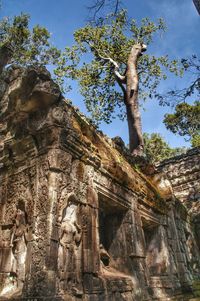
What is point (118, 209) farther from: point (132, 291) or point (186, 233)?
point (186, 233)

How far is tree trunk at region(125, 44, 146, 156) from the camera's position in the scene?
12133 mm

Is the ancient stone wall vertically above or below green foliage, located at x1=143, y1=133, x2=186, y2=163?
below

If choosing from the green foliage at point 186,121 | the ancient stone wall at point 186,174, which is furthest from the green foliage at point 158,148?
the ancient stone wall at point 186,174

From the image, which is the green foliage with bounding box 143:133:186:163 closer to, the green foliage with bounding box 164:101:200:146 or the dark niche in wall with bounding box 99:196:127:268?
the green foliage with bounding box 164:101:200:146

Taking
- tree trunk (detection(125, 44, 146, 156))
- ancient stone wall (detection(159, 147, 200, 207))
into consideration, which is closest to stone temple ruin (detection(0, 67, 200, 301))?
tree trunk (detection(125, 44, 146, 156))

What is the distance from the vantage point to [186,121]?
82.4ft

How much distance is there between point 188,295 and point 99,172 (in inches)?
149

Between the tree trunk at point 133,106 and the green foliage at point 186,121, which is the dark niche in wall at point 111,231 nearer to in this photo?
the tree trunk at point 133,106

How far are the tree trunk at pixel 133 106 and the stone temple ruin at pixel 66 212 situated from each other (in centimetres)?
532

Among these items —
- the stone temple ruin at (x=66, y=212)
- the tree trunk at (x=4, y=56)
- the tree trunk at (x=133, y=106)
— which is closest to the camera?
the stone temple ruin at (x=66, y=212)

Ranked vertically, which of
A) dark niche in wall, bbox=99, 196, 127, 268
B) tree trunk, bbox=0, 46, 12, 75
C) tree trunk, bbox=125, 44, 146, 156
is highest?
tree trunk, bbox=0, 46, 12, 75

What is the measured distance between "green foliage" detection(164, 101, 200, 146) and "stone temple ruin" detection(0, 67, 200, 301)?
18.5m

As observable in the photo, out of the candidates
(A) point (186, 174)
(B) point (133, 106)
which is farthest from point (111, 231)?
(B) point (133, 106)

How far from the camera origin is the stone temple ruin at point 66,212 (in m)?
3.80
